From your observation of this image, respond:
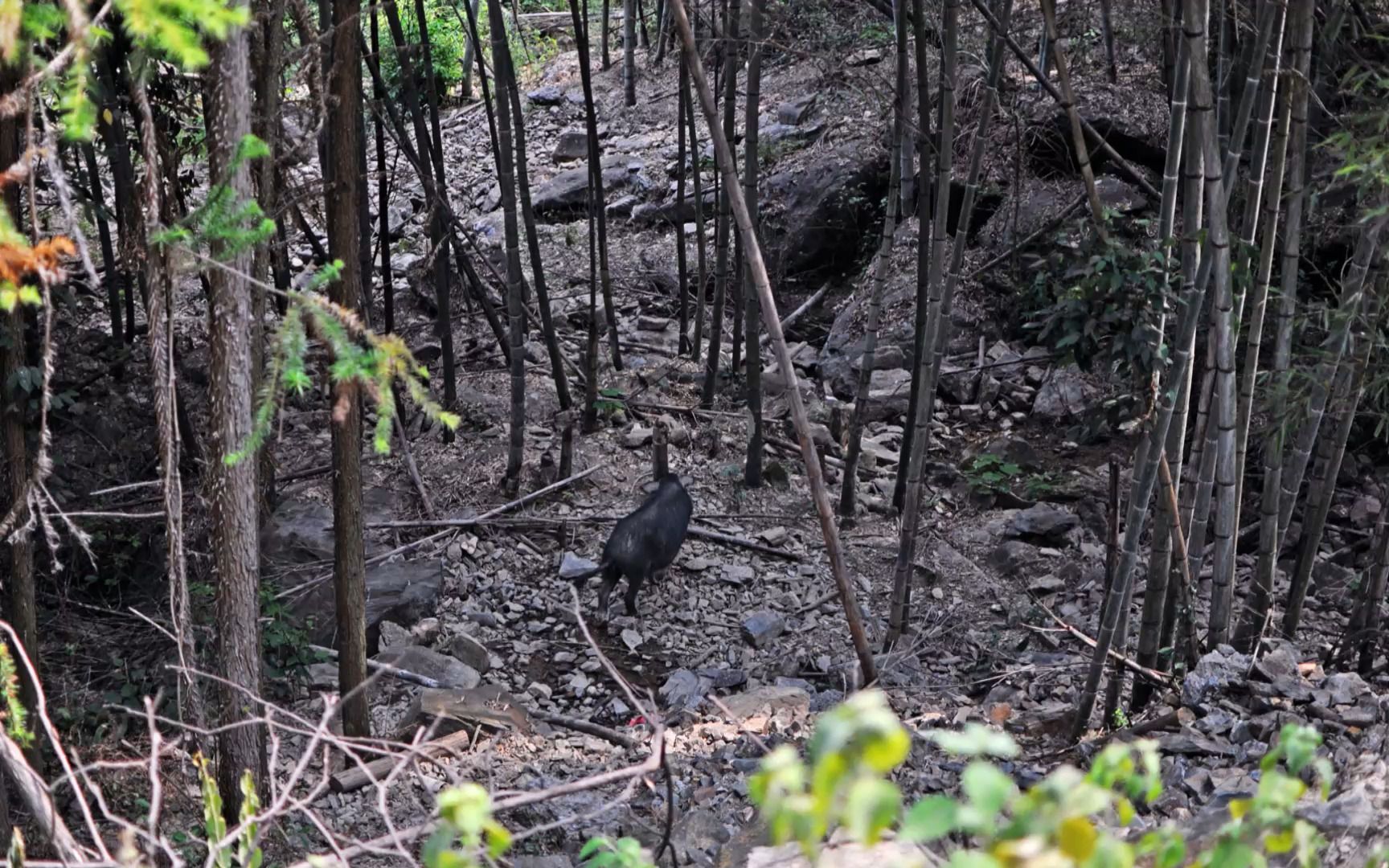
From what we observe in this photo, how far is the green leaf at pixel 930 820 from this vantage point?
3.28ft

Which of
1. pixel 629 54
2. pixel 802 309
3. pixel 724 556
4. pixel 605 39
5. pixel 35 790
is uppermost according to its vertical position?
pixel 605 39

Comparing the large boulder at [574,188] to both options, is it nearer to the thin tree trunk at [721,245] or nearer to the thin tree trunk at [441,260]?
the thin tree trunk at [721,245]

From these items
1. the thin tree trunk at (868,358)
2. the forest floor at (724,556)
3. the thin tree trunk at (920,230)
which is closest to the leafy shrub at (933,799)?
the forest floor at (724,556)

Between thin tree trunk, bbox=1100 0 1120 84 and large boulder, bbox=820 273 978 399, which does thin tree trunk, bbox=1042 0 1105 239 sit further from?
thin tree trunk, bbox=1100 0 1120 84

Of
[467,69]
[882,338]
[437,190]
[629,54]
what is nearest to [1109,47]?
[882,338]

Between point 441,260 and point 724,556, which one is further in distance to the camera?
point 441,260

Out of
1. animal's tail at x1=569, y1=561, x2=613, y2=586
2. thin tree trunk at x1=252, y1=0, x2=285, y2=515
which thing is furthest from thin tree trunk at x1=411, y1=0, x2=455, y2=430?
thin tree trunk at x1=252, y1=0, x2=285, y2=515

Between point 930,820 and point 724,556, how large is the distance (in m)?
5.45

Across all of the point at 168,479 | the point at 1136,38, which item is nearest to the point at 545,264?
the point at 1136,38

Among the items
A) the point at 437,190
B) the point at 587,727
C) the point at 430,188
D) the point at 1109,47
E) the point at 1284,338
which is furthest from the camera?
the point at 1109,47

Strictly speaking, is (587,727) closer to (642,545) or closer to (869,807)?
(642,545)

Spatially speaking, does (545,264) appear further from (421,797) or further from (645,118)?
(421,797)

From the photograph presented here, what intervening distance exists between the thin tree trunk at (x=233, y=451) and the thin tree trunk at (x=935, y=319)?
278 cm

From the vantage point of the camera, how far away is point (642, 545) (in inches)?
227
